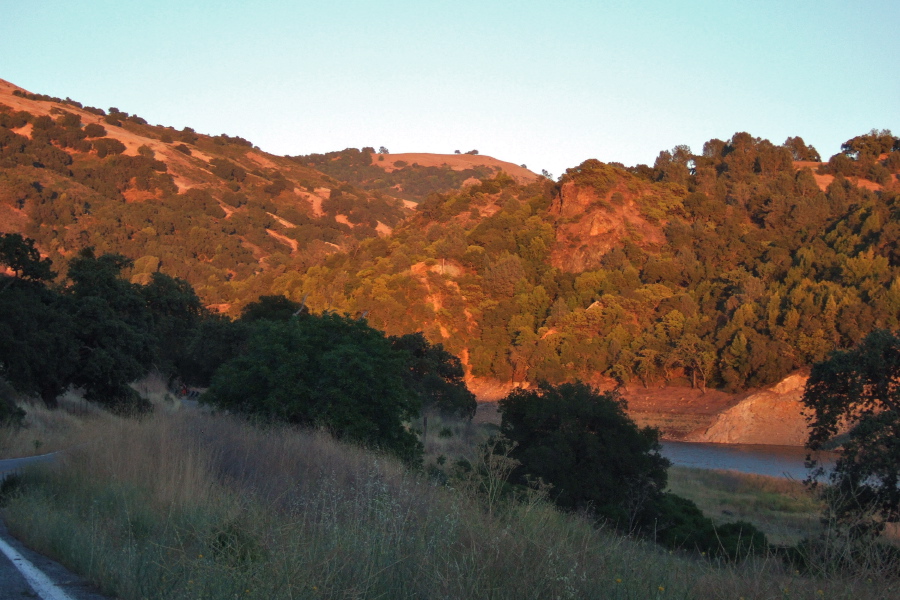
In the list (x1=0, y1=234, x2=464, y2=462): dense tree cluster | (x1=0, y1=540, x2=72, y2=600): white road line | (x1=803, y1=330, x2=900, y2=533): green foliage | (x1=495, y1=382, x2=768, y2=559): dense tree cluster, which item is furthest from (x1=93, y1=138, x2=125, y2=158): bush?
(x1=0, y1=540, x2=72, y2=600): white road line

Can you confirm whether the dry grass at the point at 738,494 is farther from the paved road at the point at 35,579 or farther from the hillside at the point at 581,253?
the paved road at the point at 35,579

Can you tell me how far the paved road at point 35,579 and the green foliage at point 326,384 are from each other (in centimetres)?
735

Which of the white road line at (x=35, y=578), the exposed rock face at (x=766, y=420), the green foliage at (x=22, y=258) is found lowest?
the exposed rock face at (x=766, y=420)

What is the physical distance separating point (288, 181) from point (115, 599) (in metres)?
122

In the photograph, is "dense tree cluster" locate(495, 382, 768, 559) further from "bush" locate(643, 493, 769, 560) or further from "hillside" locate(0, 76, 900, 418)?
"hillside" locate(0, 76, 900, 418)

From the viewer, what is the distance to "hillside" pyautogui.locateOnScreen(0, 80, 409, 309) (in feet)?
247

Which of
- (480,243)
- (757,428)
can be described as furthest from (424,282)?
(757,428)

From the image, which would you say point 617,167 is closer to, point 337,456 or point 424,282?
point 424,282

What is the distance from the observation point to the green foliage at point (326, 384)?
48.2 ft

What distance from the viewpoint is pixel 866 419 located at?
12.9 metres

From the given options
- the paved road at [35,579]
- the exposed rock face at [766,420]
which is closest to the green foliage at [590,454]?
the paved road at [35,579]

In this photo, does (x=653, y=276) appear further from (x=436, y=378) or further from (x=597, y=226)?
(x=436, y=378)

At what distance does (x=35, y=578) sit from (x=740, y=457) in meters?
35.3

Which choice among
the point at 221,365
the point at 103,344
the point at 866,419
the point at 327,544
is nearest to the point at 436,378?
the point at 103,344
